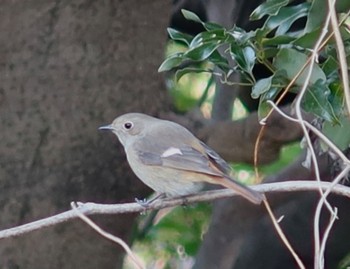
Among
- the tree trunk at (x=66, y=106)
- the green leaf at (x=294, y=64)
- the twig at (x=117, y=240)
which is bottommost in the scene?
the tree trunk at (x=66, y=106)

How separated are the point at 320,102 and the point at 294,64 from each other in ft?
0.27

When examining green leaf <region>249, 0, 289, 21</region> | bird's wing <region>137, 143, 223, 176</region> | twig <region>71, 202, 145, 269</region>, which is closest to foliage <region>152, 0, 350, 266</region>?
green leaf <region>249, 0, 289, 21</region>

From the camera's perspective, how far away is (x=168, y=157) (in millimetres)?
2191

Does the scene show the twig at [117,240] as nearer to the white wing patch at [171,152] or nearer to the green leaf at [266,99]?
the green leaf at [266,99]

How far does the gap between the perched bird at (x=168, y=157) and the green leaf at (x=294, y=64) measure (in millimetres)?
249

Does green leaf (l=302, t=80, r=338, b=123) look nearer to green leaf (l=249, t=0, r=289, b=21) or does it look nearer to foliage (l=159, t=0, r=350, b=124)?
foliage (l=159, t=0, r=350, b=124)

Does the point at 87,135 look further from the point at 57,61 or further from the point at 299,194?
the point at 299,194

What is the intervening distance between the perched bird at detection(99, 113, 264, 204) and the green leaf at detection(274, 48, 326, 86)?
0.82ft

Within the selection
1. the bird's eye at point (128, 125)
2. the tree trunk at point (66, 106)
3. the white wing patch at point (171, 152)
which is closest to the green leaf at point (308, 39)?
the white wing patch at point (171, 152)

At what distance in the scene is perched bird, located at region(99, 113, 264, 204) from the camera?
209 cm

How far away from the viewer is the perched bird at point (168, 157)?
2.09 metres

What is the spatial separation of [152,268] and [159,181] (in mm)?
1028

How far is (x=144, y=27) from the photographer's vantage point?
264 centimetres

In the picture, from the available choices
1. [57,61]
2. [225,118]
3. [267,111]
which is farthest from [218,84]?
[267,111]
